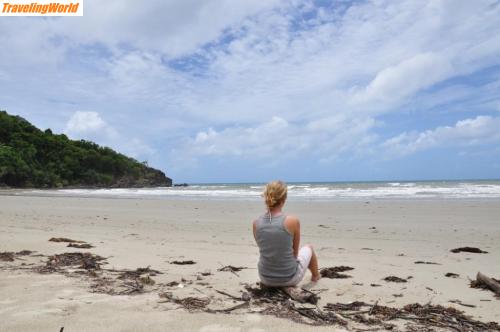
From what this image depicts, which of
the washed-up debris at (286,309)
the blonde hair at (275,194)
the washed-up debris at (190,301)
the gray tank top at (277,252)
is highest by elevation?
the blonde hair at (275,194)

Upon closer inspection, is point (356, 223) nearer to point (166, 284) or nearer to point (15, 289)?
point (166, 284)

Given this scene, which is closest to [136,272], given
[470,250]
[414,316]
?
[414,316]

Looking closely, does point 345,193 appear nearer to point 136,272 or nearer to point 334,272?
point 334,272

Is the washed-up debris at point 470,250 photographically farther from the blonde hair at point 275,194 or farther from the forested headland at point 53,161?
the forested headland at point 53,161

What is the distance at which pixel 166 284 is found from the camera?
438 cm

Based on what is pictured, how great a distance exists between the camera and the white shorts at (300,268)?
4.03 m

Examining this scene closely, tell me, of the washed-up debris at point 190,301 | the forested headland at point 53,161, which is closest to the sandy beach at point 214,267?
the washed-up debris at point 190,301

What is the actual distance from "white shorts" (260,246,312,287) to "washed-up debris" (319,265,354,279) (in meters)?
0.60

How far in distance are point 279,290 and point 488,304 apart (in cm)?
192

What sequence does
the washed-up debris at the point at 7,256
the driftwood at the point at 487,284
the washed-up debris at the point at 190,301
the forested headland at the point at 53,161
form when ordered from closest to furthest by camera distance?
the washed-up debris at the point at 190,301
the driftwood at the point at 487,284
the washed-up debris at the point at 7,256
the forested headland at the point at 53,161

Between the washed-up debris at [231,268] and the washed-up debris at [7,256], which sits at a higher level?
the washed-up debris at [7,256]

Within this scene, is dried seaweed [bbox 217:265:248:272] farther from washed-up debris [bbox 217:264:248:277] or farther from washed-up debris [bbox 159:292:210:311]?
washed-up debris [bbox 159:292:210:311]

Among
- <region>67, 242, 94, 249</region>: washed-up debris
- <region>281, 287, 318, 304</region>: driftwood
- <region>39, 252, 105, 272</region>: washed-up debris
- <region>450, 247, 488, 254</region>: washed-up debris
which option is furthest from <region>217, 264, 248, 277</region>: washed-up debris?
<region>450, 247, 488, 254</region>: washed-up debris

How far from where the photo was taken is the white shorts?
13.2 feet
